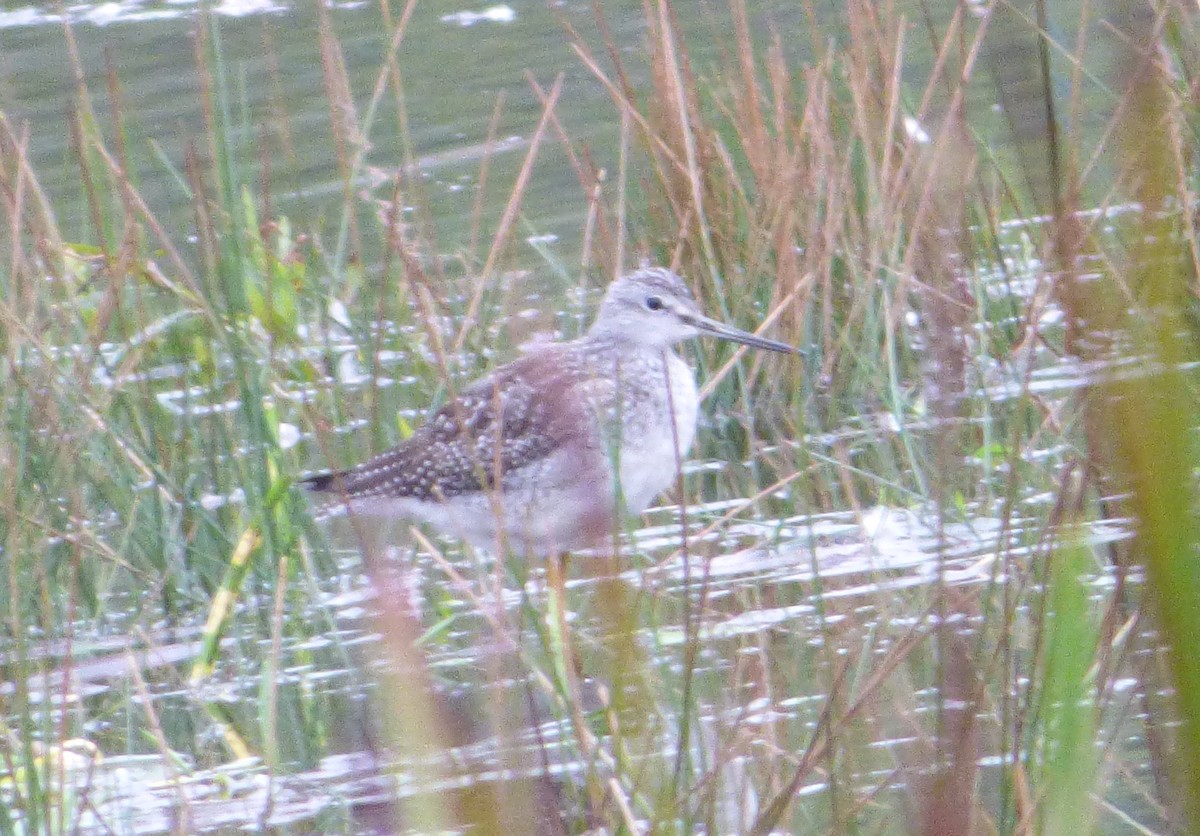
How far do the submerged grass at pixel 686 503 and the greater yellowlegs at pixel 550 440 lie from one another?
15cm

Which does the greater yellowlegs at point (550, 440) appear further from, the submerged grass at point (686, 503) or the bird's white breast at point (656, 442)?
the submerged grass at point (686, 503)

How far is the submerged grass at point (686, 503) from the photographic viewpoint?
1822 mm

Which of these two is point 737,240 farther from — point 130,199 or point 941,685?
point 941,685

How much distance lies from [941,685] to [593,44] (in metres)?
8.18

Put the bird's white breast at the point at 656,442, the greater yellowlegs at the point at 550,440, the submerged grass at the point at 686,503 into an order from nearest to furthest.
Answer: the submerged grass at the point at 686,503 → the bird's white breast at the point at 656,442 → the greater yellowlegs at the point at 550,440

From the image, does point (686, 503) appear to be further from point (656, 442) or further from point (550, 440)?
point (550, 440)

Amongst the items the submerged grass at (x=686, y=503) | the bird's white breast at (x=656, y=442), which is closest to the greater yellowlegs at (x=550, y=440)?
the bird's white breast at (x=656, y=442)

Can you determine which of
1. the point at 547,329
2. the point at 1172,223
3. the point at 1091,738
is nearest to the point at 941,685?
the point at 1091,738

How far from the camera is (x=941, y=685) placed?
151 cm

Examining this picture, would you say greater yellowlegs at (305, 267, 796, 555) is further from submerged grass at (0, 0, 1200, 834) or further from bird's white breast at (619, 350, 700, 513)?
submerged grass at (0, 0, 1200, 834)

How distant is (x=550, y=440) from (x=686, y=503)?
41.5 inches

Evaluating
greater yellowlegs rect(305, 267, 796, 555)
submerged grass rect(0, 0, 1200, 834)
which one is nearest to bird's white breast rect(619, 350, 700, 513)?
greater yellowlegs rect(305, 267, 796, 555)

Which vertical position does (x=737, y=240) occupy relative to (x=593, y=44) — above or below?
below

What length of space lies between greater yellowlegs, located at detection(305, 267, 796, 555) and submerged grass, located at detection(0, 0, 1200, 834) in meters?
0.15
